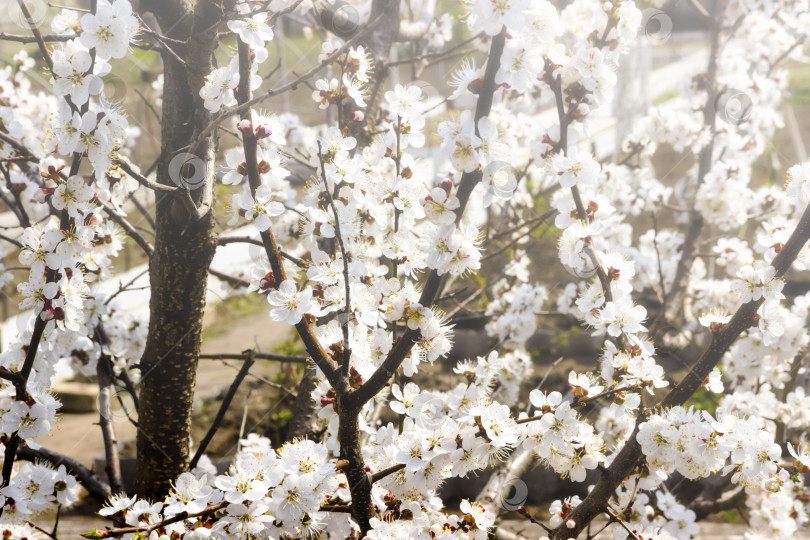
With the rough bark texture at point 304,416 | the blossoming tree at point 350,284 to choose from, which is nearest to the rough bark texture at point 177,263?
the blossoming tree at point 350,284

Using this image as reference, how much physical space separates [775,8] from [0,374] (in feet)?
15.4

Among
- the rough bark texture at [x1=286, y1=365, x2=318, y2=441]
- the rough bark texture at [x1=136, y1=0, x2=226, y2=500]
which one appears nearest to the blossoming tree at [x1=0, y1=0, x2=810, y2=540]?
the rough bark texture at [x1=136, y1=0, x2=226, y2=500]

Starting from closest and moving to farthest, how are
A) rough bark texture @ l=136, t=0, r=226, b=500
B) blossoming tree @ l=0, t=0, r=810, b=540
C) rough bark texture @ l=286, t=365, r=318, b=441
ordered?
blossoming tree @ l=0, t=0, r=810, b=540 → rough bark texture @ l=136, t=0, r=226, b=500 → rough bark texture @ l=286, t=365, r=318, b=441

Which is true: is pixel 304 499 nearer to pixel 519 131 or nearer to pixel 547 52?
pixel 547 52

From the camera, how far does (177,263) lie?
1.97 meters

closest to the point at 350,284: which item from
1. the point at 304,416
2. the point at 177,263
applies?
the point at 177,263

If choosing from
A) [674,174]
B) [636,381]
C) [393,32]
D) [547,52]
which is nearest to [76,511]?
[393,32]

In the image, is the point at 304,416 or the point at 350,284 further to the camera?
the point at 304,416

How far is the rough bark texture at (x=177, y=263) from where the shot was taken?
5.89 feet

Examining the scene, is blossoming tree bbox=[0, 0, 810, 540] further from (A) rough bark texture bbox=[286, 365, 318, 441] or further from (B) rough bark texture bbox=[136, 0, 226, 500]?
(A) rough bark texture bbox=[286, 365, 318, 441]

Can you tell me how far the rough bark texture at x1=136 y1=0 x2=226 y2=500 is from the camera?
1.80 metres

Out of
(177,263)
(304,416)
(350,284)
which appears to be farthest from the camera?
(304,416)

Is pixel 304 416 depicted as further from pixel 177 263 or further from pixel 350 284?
pixel 350 284

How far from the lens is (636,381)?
1705 millimetres
